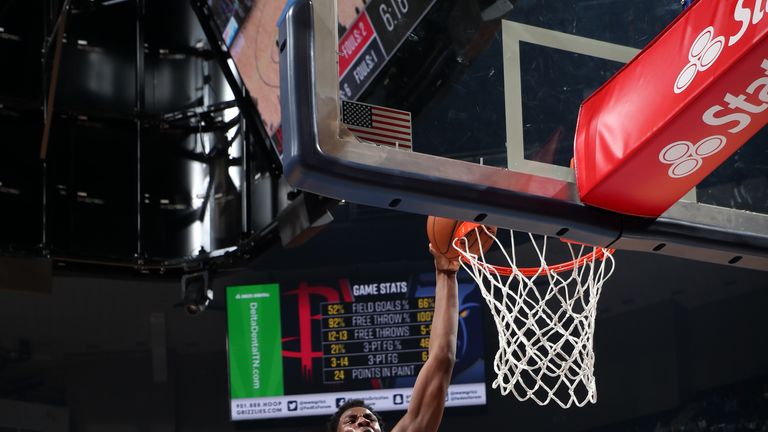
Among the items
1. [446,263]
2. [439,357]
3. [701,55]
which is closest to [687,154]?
[701,55]

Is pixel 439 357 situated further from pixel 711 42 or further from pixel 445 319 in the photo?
pixel 711 42

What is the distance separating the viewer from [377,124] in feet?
7.86

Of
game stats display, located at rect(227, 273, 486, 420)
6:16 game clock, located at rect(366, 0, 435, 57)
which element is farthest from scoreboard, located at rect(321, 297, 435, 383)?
6:16 game clock, located at rect(366, 0, 435, 57)

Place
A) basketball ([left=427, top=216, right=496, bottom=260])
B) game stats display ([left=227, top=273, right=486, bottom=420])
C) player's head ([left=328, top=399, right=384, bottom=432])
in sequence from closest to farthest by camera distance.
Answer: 1. basketball ([left=427, top=216, right=496, bottom=260])
2. player's head ([left=328, top=399, right=384, bottom=432])
3. game stats display ([left=227, top=273, right=486, bottom=420])

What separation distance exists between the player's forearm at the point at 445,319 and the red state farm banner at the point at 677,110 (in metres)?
1.04

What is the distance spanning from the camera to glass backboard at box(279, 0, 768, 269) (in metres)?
2.29

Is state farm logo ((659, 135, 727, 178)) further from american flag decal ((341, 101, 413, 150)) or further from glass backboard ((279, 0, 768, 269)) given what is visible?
american flag decal ((341, 101, 413, 150))

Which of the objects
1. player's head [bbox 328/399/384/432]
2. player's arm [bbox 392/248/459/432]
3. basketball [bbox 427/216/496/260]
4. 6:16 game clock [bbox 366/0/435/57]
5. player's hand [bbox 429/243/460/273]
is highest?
6:16 game clock [bbox 366/0/435/57]

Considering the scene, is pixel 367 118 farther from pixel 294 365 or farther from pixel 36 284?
pixel 36 284

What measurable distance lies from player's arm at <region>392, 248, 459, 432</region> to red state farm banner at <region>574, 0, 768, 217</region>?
1039mm

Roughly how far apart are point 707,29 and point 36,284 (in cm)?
629

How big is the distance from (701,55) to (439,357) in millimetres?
1600

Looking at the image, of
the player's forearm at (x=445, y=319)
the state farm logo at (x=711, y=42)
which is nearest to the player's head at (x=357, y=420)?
the player's forearm at (x=445, y=319)

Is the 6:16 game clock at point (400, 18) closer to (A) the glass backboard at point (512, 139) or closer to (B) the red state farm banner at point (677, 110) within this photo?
(A) the glass backboard at point (512, 139)
